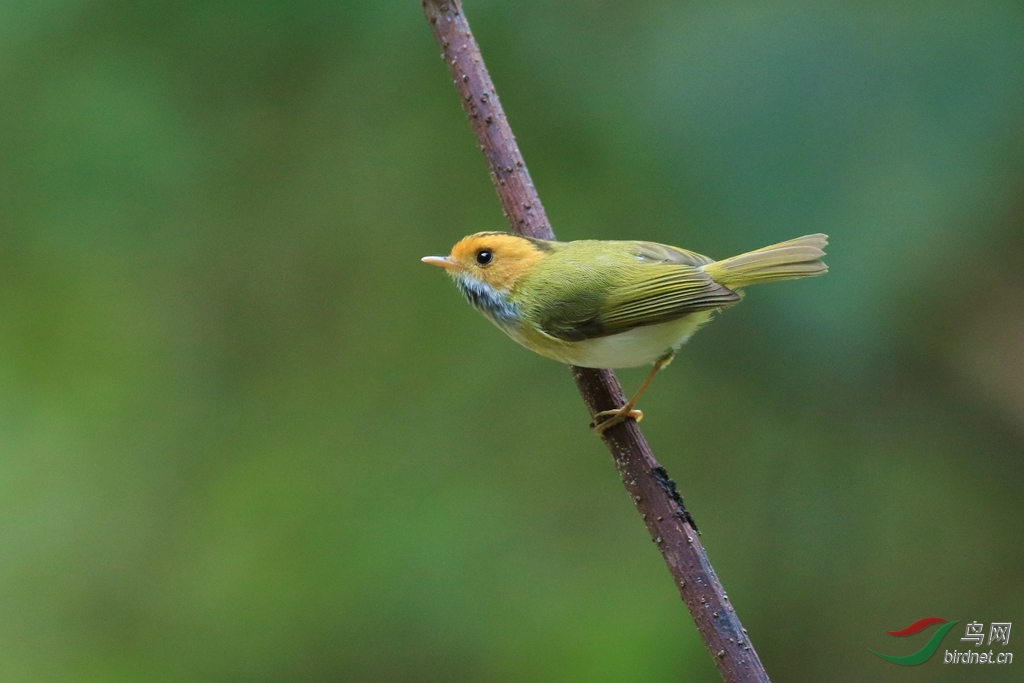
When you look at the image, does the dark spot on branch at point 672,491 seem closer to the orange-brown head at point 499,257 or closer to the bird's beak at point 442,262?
the orange-brown head at point 499,257

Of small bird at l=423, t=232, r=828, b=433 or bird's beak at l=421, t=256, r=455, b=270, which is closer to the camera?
small bird at l=423, t=232, r=828, b=433

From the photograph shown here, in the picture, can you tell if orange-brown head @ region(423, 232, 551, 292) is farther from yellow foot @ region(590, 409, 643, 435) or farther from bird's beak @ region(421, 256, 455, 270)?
yellow foot @ region(590, 409, 643, 435)

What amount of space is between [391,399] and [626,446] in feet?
5.72

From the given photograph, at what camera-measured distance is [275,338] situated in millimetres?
4078

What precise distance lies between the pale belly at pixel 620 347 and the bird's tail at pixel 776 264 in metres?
0.14

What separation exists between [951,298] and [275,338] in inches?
113

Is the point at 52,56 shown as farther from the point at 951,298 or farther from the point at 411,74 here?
the point at 951,298

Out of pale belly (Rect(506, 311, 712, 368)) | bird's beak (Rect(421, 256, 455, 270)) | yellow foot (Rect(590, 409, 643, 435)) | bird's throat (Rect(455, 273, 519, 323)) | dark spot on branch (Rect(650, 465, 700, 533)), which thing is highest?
bird's beak (Rect(421, 256, 455, 270))

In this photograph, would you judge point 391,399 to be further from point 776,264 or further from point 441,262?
point 776,264

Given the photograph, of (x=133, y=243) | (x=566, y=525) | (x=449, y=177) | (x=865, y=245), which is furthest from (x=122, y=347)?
(x=865, y=245)

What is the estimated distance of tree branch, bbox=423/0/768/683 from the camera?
210 centimetres
